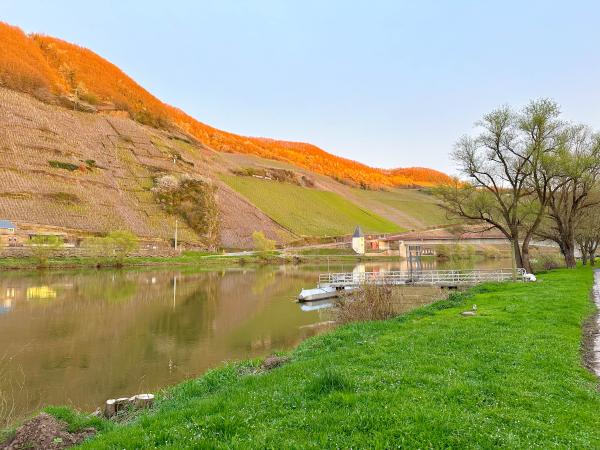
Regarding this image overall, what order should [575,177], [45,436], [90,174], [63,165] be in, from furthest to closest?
[90,174] → [63,165] → [575,177] → [45,436]

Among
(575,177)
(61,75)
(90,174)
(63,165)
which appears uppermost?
(61,75)

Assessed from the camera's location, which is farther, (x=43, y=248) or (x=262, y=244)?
(x=262, y=244)

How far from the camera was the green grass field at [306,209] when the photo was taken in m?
133

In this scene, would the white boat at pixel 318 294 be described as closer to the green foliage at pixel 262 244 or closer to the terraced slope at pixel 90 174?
the green foliage at pixel 262 244

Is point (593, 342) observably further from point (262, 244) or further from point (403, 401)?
point (262, 244)

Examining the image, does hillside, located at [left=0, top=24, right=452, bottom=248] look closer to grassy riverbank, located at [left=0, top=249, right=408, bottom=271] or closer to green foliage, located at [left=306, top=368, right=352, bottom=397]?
grassy riverbank, located at [left=0, top=249, right=408, bottom=271]

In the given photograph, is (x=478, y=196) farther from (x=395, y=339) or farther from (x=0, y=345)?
(x=0, y=345)

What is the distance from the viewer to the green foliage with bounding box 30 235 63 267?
193 feet

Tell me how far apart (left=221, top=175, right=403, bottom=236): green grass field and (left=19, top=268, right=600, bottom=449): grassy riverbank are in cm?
11355

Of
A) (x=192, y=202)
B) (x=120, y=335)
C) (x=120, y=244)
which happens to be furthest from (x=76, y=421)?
(x=192, y=202)

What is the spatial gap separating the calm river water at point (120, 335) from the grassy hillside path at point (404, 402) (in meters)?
5.24

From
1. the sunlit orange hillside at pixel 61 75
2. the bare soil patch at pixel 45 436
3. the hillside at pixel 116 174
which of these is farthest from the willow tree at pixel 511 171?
the sunlit orange hillside at pixel 61 75

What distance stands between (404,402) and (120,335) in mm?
19640

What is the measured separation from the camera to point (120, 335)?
72.4 feet
